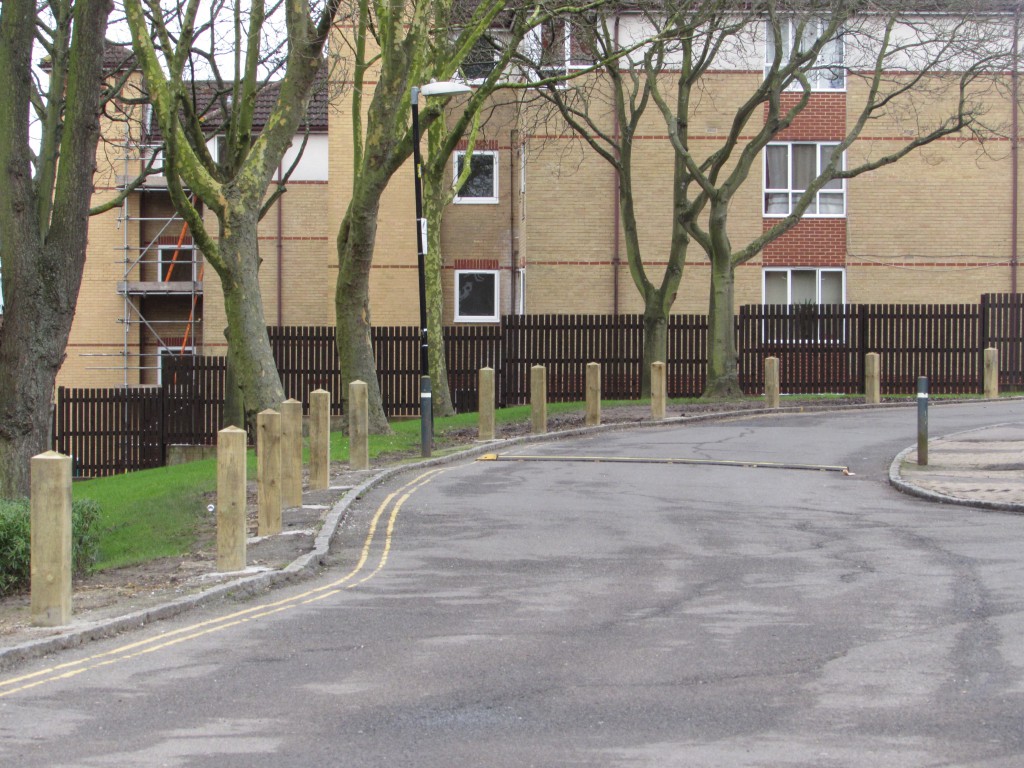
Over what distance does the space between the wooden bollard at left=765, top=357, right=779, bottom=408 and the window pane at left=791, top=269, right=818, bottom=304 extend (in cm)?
914

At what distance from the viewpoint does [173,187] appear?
18406 millimetres

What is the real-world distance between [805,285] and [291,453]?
23.3 m

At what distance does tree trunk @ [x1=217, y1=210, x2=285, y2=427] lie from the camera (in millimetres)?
19172

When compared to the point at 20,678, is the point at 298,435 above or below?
above

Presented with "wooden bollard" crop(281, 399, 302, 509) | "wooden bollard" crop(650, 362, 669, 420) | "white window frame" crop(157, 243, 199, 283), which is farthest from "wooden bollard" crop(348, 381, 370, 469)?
"white window frame" crop(157, 243, 199, 283)

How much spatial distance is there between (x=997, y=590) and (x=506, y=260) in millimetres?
27268

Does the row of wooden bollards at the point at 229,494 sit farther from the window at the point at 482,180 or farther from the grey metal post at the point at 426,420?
the window at the point at 482,180

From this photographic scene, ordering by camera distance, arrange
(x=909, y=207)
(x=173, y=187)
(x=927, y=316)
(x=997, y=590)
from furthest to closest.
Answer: (x=909, y=207)
(x=927, y=316)
(x=173, y=187)
(x=997, y=590)

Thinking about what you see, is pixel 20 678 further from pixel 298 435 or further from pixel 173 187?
pixel 173 187

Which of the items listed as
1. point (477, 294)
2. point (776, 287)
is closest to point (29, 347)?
point (477, 294)

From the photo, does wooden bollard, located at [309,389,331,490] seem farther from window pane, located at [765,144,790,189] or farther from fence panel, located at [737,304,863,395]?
window pane, located at [765,144,790,189]

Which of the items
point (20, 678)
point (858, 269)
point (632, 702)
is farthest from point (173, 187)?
point (858, 269)

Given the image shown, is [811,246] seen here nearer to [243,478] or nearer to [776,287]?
[776,287]

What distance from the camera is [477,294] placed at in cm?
3619
